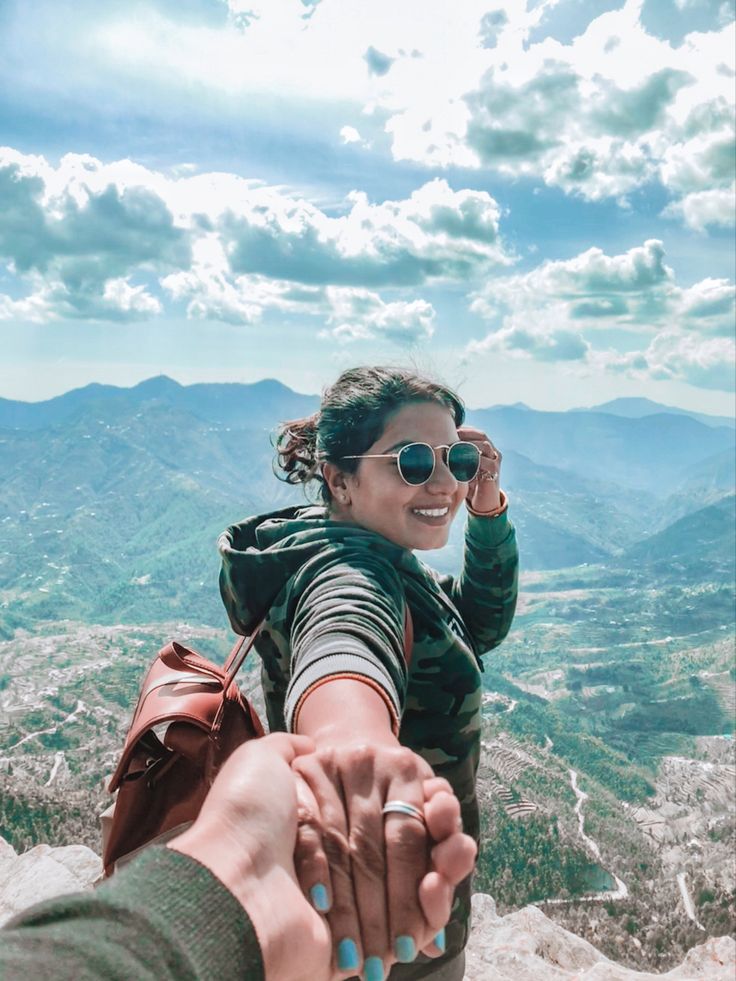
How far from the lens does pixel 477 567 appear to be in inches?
153

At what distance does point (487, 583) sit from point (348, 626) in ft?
6.27

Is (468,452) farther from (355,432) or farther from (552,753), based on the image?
(552,753)

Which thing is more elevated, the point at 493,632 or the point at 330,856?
the point at 330,856

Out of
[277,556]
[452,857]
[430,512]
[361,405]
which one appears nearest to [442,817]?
[452,857]

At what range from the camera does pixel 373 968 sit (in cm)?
137

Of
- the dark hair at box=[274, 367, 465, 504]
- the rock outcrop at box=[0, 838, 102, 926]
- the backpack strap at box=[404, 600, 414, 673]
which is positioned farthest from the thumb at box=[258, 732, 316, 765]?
the rock outcrop at box=[0, 838, 102, 926]

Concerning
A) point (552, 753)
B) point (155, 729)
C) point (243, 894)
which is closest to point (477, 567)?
point (155, 729)

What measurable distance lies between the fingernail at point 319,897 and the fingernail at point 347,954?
0.27 feet

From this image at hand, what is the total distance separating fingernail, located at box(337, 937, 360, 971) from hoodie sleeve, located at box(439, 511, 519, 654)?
2.52 metres

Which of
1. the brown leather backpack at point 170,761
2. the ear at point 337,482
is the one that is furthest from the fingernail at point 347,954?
the ear at point 337,482

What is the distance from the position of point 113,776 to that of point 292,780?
1912mm

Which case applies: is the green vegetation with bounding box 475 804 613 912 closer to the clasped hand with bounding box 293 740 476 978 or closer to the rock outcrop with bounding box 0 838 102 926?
the rock outcrop with bounding box 0 838 102 926

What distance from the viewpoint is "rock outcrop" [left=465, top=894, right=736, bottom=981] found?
7.00 metres

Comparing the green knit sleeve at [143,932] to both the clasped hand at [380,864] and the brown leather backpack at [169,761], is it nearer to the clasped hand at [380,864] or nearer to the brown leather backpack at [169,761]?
the clasped hand at [380,864]
